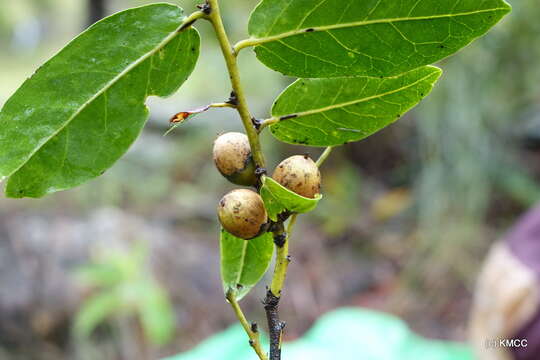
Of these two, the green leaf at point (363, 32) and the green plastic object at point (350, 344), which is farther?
the green plastic object at point (350, 344)

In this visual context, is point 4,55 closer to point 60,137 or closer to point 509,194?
point 509,194

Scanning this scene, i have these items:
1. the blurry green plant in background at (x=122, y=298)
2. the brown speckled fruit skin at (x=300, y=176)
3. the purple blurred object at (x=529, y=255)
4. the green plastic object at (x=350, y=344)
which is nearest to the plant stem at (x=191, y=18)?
the brown speckled fruit skin at (x=300, y=176)

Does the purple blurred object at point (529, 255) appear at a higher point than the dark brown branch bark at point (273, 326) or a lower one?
higher

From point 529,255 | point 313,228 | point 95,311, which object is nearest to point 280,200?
point 529,255

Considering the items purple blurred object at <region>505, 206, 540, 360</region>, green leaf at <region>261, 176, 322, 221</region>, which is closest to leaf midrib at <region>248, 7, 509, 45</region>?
green leaf at <region>261, 176, 322, 221</region>

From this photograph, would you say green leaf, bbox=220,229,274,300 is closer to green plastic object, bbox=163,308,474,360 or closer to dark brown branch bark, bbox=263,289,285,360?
dark brown branch bark, bbox=263,289,285,360

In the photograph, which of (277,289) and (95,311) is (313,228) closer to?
(95,311)

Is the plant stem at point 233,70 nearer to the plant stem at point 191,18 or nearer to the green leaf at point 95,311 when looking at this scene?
the plant stem at point 191,18
